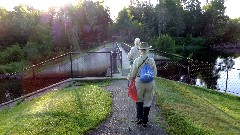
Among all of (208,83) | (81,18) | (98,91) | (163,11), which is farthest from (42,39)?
(163,11)

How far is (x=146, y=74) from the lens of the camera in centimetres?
556

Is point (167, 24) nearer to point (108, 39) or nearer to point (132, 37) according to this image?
point (132, 37)

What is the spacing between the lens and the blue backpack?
18.2 feet

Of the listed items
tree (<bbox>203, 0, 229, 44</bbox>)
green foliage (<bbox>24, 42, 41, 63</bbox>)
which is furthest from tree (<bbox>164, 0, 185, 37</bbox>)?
green foliage (<bbox>24, 42, 41, 63</bbox>)

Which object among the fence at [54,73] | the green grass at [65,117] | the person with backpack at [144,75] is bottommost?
the fence at [54,73]

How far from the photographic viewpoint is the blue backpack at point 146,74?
556 cm

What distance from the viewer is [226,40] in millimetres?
62250

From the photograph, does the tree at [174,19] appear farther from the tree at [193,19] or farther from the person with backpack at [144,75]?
the person with backpack at [144,75]

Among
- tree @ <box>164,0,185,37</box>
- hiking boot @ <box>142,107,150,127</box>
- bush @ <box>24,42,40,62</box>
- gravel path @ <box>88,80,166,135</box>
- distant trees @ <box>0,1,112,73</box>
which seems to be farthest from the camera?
tree @ <box>164,0,185,37</box>

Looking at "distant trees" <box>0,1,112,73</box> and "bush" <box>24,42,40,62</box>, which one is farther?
"distant trees" <box>0,1,112,73</box>

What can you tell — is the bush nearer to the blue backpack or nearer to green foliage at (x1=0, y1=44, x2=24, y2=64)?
green foliage at (x1=0, y1=44, x2=24, y2=64)

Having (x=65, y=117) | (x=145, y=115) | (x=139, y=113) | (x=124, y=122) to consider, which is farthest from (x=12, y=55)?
(x=145, y=115)

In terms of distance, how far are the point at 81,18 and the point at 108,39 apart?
11.2 metres

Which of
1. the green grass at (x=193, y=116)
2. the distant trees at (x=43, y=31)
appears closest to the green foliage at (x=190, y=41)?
the distant trees at (x=43, y=31)
